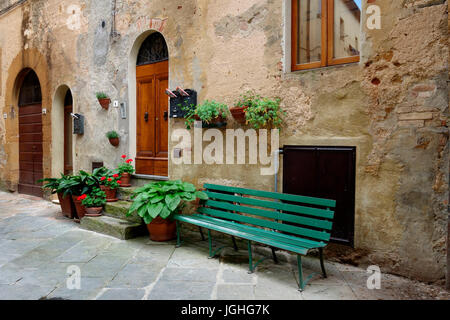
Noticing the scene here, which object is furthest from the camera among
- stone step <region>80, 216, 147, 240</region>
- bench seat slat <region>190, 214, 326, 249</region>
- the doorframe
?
the doorframe

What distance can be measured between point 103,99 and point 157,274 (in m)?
3.88

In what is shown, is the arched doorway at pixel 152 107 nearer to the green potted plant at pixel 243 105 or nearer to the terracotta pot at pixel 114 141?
the terracotta pot at pixel 114 141

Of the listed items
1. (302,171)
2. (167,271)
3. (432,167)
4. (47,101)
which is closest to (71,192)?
(167,271)

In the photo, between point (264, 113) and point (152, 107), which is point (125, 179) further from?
point (264, 113)

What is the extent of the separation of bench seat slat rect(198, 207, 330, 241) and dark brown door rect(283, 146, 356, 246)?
1.72 feet

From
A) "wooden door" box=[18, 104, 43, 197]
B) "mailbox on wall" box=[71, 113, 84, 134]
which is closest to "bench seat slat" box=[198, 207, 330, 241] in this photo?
"mailbox on wall" box=[71, 113, 84, 134]

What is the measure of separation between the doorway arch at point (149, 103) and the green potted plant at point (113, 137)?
0.29 m

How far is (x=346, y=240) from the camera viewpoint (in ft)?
10.9

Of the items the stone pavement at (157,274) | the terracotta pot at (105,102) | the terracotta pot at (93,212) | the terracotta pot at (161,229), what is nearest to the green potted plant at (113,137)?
the terracotta pot at (105,102)

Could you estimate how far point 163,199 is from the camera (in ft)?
12.9

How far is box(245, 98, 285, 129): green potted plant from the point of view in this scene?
144 inches

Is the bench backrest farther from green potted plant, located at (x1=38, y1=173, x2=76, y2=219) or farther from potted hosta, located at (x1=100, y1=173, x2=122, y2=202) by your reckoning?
green potted plant, located at (x1=38, y1=173, x2=76, y2=219)

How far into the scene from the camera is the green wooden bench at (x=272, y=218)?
2924 mm

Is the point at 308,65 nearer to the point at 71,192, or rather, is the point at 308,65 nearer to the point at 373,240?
the point at 373,240
